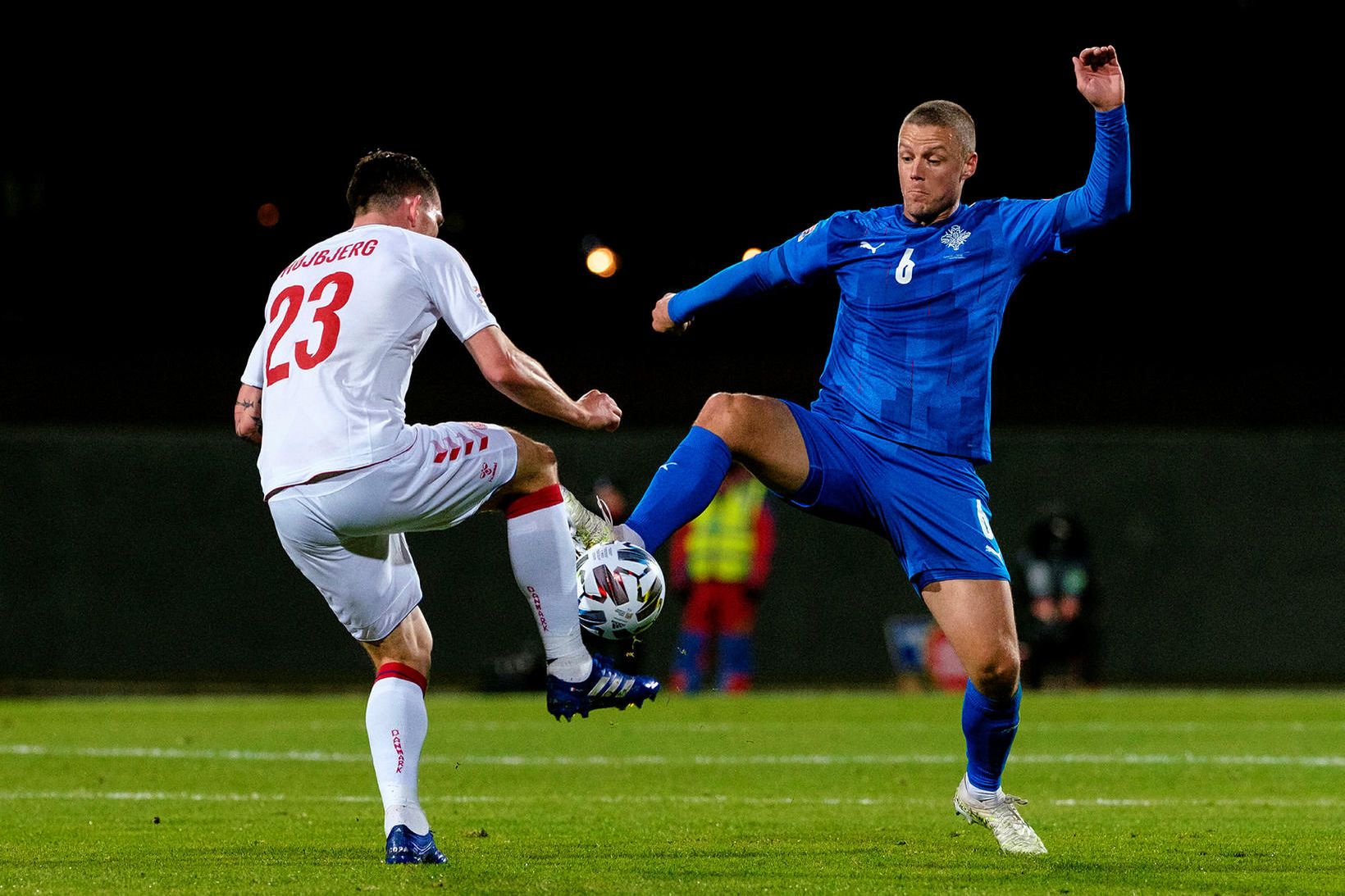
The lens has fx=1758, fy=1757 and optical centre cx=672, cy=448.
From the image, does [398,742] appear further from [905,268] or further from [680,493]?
[905,268]

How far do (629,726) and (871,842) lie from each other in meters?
6.90

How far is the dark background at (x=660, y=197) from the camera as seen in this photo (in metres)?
21.4

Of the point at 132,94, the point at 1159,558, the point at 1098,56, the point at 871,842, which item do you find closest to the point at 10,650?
the point at 132,94

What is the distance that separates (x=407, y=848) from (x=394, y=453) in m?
1.31

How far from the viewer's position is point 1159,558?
19.4 meters

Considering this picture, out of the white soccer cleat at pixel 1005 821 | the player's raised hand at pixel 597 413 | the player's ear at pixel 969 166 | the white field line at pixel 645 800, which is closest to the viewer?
the player's raised hand at pixel 597 413

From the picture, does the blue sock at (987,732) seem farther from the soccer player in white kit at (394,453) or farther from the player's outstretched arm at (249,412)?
the player's outstretched arm at (249,412)

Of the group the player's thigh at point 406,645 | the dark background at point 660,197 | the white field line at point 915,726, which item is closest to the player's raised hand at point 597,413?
the player's thigh at point 406,645

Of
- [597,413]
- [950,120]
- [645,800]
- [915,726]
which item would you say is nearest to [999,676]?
[597,413]

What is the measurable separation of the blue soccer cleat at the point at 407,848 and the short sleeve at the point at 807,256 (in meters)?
2.30

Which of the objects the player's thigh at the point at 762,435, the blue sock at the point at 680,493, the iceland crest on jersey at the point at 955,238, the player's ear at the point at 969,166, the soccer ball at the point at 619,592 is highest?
the player's ear at the point at 969,166

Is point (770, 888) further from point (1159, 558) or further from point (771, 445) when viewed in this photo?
point (1159, 558)

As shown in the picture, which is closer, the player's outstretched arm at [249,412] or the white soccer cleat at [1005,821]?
the player's outstretched arm at [249,412]

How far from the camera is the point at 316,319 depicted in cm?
532
